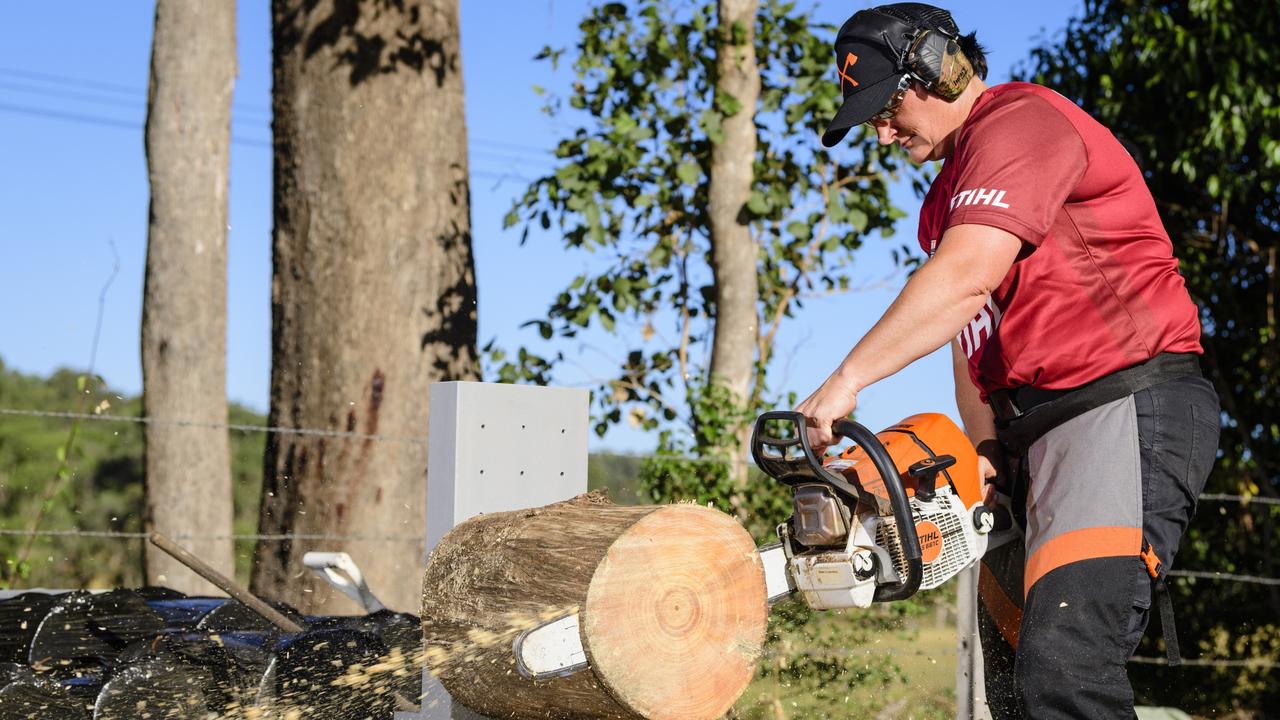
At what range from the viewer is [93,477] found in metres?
46.8

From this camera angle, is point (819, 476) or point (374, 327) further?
point (374, 327)

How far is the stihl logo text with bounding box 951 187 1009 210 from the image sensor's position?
7.09 ft

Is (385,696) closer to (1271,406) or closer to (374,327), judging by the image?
(374,327)

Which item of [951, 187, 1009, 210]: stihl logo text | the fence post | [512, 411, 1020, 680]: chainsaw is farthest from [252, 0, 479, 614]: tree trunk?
[951, 187, 1009, 210]: stihl logo text

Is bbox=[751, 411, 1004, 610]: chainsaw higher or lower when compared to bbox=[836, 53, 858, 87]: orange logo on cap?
lower

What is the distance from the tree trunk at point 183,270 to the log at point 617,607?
168 inches

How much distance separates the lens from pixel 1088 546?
2207 millimetres

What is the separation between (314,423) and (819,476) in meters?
3.36

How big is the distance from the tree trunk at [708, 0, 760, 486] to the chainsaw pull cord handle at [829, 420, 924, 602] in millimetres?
3650

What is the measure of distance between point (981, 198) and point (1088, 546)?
25.8 inches

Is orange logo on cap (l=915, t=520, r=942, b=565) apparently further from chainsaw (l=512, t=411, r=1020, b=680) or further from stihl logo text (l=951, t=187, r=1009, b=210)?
stihl logo text (l=951, t=187, r=1009, b=210)

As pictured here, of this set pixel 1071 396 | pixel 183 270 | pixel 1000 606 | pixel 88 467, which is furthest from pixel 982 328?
pixel 88 467

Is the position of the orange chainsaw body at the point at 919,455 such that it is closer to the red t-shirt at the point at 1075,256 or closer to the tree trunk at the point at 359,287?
the red t-shirt at the point at 1075,256

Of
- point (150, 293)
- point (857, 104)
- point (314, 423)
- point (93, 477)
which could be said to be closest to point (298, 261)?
point (314, 423)
